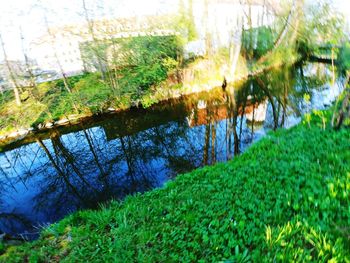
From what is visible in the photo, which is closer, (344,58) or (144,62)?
(144,62)

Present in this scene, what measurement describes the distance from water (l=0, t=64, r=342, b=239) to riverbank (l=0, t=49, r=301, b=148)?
689 millimetres

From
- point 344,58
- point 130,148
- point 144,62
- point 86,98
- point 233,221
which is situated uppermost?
point 144,62

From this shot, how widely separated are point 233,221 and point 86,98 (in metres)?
14.0

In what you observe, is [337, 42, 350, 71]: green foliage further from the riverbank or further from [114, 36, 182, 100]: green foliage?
[114, 36, 182, 100]: green foliage

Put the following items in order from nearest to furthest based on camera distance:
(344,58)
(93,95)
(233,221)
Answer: (233,221), (93,95), (344,58)

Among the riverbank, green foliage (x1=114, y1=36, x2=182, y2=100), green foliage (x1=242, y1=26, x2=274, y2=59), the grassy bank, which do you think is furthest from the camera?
green foliage (x1=242, y1=26, x2=274, y2=59)

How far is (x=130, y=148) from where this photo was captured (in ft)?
39.5

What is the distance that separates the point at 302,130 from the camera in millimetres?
8891

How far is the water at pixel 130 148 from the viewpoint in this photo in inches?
350

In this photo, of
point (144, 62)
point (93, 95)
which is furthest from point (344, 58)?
point (93, 95)

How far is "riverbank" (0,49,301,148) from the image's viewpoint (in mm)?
14531

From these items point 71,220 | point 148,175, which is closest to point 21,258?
point 71,220

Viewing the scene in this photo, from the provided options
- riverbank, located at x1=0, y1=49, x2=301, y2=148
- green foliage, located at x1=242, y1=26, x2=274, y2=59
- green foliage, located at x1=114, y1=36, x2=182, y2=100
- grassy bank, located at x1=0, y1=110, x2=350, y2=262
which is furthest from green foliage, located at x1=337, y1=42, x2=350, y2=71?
grassy bank, located at x1=0, y1=110, x2=350, y2=262

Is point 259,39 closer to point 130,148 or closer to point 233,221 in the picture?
point 130,148
